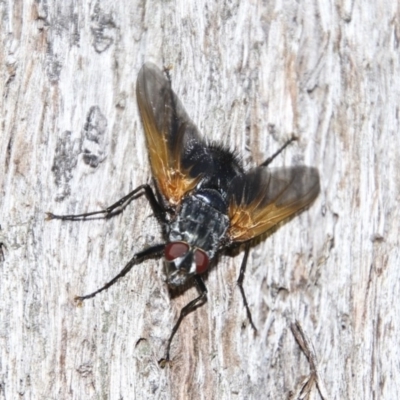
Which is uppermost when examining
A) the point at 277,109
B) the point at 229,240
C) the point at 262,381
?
the point at 277,109

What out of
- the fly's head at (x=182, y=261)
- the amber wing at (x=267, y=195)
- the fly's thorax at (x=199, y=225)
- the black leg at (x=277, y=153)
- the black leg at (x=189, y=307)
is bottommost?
the black leg at (x=189, y=307)

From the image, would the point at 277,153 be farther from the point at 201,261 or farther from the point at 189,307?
the point at 189,307

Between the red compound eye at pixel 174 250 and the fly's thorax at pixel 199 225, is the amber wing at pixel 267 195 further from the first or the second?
the red compound eye at pixel 174 250

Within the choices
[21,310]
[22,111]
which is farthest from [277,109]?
[21,310]

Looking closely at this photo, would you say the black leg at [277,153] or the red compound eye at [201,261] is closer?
the red compound eye at [201,261]

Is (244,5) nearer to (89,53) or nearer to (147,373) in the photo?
(89,53)

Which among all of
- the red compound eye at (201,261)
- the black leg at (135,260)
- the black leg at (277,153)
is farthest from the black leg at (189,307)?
the black leg at (277,153)

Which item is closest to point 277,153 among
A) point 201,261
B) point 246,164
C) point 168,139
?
point 246,164
